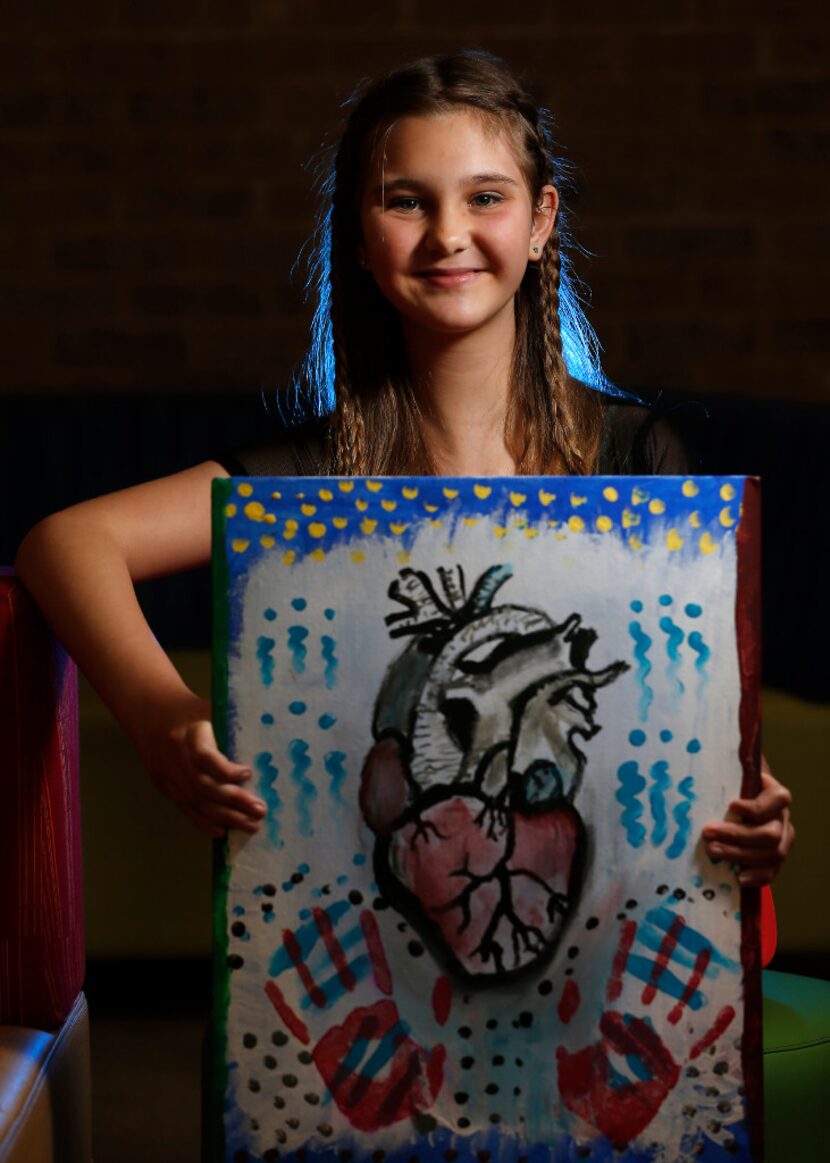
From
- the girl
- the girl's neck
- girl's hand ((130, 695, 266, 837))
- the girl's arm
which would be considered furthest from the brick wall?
girl's hand ((130, 695, 266, 837))

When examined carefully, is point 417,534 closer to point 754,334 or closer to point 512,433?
point 512,433

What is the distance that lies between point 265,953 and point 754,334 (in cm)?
255

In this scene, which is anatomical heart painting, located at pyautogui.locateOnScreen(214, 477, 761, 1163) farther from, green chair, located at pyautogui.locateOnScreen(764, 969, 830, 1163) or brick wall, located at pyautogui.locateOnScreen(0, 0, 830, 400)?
brick wall, located at pyautogui.locateOnScreen(0, 0, 830, 400)

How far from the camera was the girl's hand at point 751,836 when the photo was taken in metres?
0.92

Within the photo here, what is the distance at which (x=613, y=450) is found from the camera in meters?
1.35

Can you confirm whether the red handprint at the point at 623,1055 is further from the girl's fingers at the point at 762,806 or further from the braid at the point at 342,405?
the braid at the point at 342,405

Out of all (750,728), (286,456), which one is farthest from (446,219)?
(750,728)

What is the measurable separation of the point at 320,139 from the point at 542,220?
198cm

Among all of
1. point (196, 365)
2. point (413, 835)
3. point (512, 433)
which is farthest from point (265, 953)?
point (196, 365)

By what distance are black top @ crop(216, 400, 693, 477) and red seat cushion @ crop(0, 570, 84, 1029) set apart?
9.2 inches

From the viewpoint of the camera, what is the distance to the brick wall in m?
3.18

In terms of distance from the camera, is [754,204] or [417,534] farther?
[754,204]

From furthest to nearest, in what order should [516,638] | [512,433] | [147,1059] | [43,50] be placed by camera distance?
[43,50] < [147,1059] < [512,433] < [516,638]

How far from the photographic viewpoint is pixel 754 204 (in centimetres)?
320
